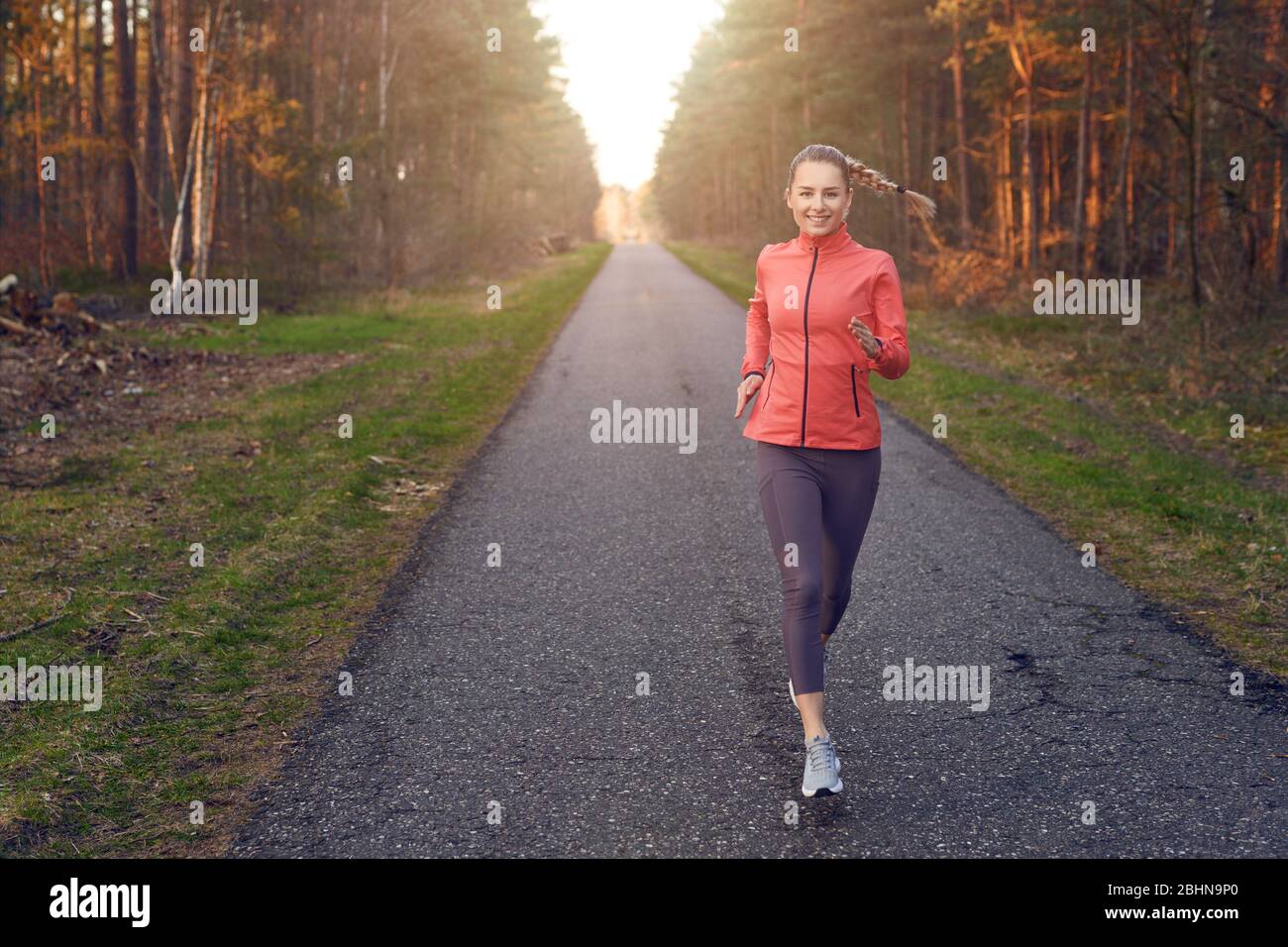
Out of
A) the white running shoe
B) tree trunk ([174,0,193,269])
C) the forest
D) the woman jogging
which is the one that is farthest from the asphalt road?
the forest

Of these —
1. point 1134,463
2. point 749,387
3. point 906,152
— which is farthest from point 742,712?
point 906,152

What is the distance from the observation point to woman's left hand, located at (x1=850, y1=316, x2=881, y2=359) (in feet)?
12.8

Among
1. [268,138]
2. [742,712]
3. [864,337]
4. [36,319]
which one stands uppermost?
[268,138]

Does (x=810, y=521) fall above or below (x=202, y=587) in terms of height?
above

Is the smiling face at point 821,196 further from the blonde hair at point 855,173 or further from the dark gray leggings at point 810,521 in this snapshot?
the dark gray leggings at point 810,521

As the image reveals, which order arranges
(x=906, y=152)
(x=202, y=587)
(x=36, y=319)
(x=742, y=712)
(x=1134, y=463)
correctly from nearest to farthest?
(x=742, y=712), (x=202, y=587), (x=1134, y=463), (x=36, y=319), (x=906, y=152)

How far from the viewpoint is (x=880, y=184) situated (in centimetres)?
446

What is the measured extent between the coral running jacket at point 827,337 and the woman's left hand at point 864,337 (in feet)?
0.43

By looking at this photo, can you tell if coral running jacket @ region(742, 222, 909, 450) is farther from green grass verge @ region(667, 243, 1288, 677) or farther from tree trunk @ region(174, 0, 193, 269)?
tree trunk @ region(174, 0, 193, 269)

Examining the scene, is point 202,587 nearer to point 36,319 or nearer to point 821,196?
point 821,196

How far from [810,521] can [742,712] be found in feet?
3.66

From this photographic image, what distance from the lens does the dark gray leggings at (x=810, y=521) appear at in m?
4.15
